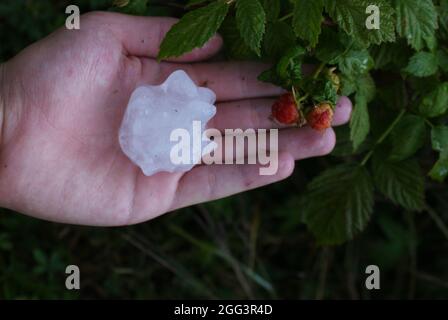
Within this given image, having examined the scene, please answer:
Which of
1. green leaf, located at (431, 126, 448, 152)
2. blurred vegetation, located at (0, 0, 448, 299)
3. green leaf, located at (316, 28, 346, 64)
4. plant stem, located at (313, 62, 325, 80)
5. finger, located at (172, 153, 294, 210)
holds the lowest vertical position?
blurred vegetation, located at (0, 0, 448, 299)

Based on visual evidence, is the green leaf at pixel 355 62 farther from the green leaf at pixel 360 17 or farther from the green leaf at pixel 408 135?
the green leaf at pixel 408 135

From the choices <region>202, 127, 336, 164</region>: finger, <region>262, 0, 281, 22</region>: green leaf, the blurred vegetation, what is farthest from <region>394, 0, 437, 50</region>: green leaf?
the blurred vegetation

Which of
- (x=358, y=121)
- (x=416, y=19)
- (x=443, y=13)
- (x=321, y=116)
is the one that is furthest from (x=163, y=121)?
(x=443, y=13)

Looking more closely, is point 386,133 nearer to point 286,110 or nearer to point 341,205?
point 341,205

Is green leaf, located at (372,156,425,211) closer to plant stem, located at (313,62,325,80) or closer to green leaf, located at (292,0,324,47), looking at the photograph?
plant stem, located at (313,62,325,80)

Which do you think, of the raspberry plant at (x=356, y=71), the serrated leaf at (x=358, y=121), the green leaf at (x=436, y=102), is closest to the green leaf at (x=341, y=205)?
the raspberry plant at (x=356, y=71)
